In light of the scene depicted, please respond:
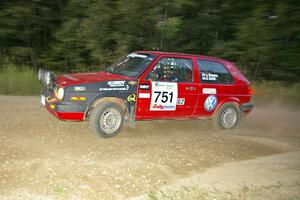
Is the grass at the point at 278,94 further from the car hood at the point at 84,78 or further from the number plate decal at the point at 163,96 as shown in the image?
the car hood at the point at 84,78

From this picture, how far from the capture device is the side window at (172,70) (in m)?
7.25

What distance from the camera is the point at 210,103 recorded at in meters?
8.10

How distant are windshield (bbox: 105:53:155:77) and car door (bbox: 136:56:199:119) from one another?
187mm

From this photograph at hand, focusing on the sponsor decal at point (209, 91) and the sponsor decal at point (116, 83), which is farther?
the sponsor decal at point (209, 91)

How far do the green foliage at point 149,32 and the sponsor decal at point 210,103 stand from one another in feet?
24.9

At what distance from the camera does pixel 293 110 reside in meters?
12.4

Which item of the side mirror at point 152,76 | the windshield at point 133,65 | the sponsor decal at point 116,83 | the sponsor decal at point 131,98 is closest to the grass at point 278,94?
the windshield at point 133,65

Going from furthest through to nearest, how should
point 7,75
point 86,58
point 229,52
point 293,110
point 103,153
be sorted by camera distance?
point 86,58, point 229,52, point 7,75, point 293,110, point 103,153

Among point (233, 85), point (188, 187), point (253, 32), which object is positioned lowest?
point (188, 187)

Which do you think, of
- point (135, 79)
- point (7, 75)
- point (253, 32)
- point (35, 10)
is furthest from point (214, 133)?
point (35, 10)

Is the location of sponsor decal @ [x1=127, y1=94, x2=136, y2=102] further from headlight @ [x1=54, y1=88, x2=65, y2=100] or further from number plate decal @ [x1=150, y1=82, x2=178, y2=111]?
headlight @ [x1=54, y1=88, x2=65, y2=100]

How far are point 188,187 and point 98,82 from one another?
2764 millimetres

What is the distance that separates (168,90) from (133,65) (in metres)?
0.90

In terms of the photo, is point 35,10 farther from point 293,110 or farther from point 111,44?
point 293,110
